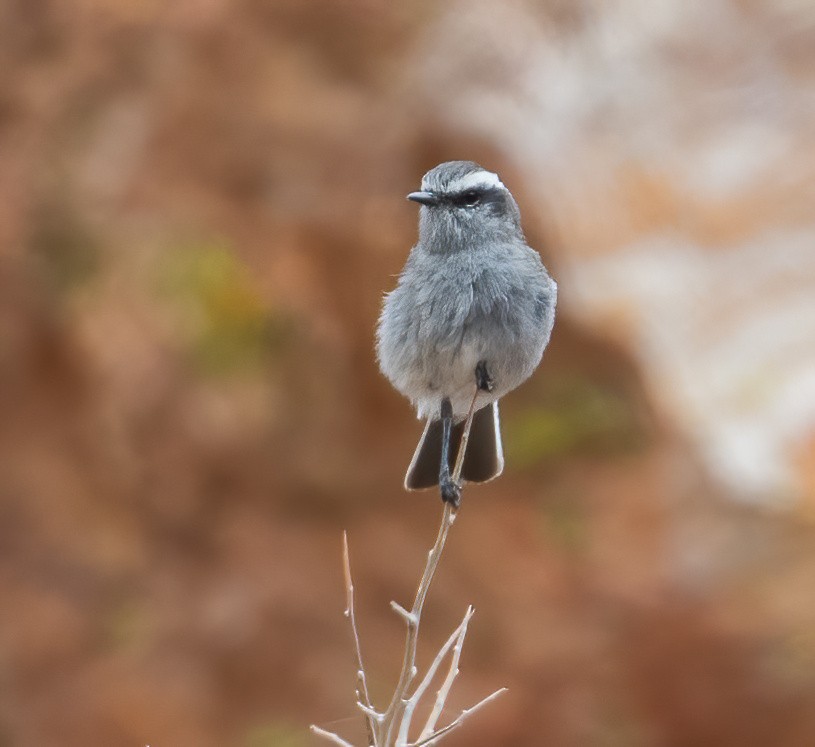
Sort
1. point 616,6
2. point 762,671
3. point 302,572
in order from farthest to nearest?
point 616,6 → point 302,572 → point 762,671

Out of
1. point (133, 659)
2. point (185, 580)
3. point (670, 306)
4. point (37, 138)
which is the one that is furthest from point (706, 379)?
point (37, 138)

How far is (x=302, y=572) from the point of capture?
9.81 m

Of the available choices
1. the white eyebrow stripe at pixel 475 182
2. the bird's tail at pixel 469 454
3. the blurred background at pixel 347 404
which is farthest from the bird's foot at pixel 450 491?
the blurred background at pixel 347 404

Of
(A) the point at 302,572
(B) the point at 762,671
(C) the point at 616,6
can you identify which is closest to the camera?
(B) the point at 762,671

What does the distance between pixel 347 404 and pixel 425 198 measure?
427 centimetres

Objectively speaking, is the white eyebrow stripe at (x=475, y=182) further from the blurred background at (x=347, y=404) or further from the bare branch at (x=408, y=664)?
the blurred background at (x=347, y=404)

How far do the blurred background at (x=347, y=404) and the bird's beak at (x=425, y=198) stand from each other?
3.79 meters

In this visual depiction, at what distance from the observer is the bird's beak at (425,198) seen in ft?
18.2

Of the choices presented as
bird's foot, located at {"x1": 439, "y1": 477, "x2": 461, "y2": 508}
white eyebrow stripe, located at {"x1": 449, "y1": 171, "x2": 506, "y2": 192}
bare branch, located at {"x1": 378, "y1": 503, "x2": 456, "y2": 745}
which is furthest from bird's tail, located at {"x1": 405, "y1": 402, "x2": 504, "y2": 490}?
bare branch, located at {"x1": 378, "y1": 503, "x2": 456, "y2": 745}

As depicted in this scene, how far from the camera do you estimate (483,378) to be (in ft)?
18.1

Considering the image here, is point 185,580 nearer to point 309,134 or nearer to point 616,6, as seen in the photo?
point 309,134

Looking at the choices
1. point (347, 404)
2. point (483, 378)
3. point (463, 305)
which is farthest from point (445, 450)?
point (347, 404)

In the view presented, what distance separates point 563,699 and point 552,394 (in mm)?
2247

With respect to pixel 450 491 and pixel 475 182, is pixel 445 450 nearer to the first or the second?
pixel 450 491
